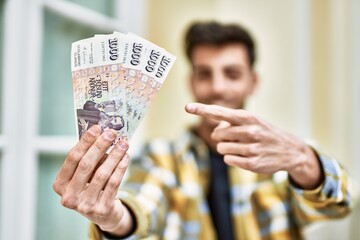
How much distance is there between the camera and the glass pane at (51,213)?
105 cm

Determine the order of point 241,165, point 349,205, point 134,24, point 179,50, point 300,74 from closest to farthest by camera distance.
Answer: point 241,165 < point 349,205 < point 134,24 < point 179,50 < point 300,74

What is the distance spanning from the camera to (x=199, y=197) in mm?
1192

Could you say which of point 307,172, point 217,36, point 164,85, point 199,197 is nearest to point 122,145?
point 307,172

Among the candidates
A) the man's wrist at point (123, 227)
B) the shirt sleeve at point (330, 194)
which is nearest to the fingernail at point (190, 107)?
the man's wrist at point (123, 227)

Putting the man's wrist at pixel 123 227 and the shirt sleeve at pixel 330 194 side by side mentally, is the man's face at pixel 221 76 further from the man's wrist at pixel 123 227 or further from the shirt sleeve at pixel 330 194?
the man's wrist at pixel 123 227

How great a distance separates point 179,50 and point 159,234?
0.77m

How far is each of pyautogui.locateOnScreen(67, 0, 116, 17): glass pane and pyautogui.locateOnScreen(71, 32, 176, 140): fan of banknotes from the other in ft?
1.70

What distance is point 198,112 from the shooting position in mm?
747

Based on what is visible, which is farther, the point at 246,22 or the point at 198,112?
the point at 246,22

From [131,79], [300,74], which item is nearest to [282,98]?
[300,74]

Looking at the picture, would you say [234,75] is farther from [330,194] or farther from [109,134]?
[109,134]

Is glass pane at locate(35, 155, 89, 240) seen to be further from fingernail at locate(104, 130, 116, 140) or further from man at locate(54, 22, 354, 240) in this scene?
fingernail at locate(104, 130, 116, 140)

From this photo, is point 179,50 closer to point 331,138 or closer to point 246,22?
point 246,22

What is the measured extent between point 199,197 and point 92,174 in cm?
59
